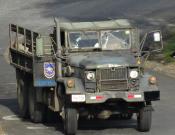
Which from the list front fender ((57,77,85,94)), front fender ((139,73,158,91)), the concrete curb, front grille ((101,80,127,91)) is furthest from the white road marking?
the concrete curb

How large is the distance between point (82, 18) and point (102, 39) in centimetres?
3231

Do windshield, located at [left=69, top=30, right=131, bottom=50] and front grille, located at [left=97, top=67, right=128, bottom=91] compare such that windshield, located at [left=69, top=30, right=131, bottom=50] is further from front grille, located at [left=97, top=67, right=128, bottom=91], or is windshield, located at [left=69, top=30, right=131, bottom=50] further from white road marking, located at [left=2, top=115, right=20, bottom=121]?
white road marking, located at [left=2, top=115, right=20, bottom=121]

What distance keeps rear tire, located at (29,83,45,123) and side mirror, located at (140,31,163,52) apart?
9.85 feet

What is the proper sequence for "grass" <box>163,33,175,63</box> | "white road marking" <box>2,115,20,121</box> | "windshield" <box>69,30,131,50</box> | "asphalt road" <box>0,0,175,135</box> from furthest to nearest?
1. "grass" <box>163,33,175,63</box>
2. "white road marking" <box>2,115,20,121</box>
3. "windshield" <box>69,30,131,50</box>
4. "asphalt road" <box>0,0,175,135</box>

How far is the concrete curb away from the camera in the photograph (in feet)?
99.2

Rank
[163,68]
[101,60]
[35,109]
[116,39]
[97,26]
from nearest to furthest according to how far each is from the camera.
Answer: [101,60], [116,39], [97,26], [35,109], [163,68]

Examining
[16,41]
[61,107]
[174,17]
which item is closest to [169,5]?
[174,17]

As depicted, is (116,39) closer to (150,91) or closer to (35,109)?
(150,91)

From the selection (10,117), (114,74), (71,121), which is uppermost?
(114,74)

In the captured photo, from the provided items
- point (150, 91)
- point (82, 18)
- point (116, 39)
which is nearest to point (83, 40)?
point (116, 39)

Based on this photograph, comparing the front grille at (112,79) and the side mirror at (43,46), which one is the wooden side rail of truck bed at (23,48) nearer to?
the side mirror at (43,46)

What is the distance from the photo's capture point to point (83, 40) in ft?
59.4

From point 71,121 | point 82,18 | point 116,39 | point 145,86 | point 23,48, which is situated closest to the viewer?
point 71,121

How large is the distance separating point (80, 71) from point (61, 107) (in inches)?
38.6
